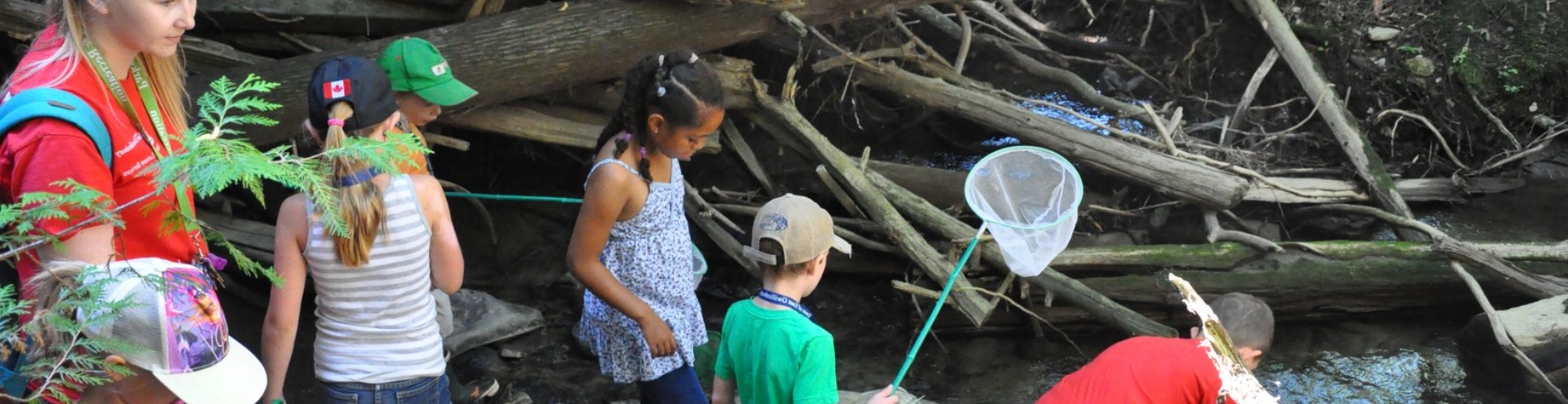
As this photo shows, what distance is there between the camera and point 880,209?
4992 mm

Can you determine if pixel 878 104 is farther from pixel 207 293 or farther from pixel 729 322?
pixel 207 293

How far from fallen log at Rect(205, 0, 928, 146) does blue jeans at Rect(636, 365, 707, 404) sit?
182 cm

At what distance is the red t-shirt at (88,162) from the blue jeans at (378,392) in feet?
1.56

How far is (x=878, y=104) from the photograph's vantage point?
23.0 ft

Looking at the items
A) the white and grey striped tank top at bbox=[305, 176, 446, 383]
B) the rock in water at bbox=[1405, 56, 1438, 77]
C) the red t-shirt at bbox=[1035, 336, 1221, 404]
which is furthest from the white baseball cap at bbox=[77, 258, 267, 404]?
the rock in water at bbox=[1405, 56, 1438, 77]

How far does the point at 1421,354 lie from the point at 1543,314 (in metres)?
0.53

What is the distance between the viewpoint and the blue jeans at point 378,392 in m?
2.66

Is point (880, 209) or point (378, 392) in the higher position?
point (378, 392)

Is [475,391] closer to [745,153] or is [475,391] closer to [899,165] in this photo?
[745,153]

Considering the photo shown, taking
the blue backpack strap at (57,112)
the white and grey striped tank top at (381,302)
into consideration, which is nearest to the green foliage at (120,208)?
the blue backpack strap at (57,112)

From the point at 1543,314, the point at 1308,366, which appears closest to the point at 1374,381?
the point at 1308,366

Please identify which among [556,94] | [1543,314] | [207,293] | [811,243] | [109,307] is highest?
[109,307]

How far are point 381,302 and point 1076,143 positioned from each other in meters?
3.76

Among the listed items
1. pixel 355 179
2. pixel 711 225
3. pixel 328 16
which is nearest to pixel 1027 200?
pixel 355 179
